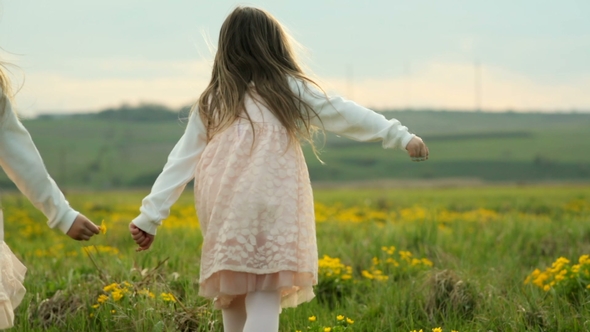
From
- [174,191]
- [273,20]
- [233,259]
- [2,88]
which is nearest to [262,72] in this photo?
[273,20]

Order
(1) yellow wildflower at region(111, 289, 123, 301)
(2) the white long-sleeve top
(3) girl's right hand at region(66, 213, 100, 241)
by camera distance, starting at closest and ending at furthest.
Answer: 1. (3) girl's right hand at region(66, 213, 100, 241)
2. (2) the white long-sleeve top
3. (1) yellow wildflower at region(111, 289, 123, 301)

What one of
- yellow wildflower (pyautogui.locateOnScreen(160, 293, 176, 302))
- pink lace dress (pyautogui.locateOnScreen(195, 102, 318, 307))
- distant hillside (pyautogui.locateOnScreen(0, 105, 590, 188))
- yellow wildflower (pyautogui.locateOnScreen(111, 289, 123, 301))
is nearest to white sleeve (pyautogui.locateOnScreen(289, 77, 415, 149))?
pink lace dress (pyautogui.locateOnScreen(195, 102, 318, 307))

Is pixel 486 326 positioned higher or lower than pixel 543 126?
higher

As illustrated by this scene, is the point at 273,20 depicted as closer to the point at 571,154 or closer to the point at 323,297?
the point at 323,297

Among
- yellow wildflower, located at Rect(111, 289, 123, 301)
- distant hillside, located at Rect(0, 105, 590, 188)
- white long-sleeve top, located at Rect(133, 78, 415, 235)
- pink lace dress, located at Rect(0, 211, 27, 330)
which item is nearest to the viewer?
pink lace dress, located at Rect(0, 211, 27, 330)

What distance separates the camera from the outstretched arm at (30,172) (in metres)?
3.06

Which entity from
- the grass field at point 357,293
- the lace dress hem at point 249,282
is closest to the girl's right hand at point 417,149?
the lace dress hem at point 249,282

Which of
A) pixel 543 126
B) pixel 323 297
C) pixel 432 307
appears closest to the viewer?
pixel 432 307

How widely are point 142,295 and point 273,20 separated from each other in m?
1.62

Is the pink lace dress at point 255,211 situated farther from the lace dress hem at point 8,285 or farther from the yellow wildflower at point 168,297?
the lace dress hem at point 8,285

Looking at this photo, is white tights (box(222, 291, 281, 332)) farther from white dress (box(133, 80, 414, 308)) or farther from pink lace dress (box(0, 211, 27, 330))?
pink lace dress (box(0, 211, 27, 330))

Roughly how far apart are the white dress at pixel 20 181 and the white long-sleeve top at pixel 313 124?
0.34 m

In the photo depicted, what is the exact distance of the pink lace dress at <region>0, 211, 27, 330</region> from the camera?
9.84 feet

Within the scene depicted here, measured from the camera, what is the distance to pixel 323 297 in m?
4.81
